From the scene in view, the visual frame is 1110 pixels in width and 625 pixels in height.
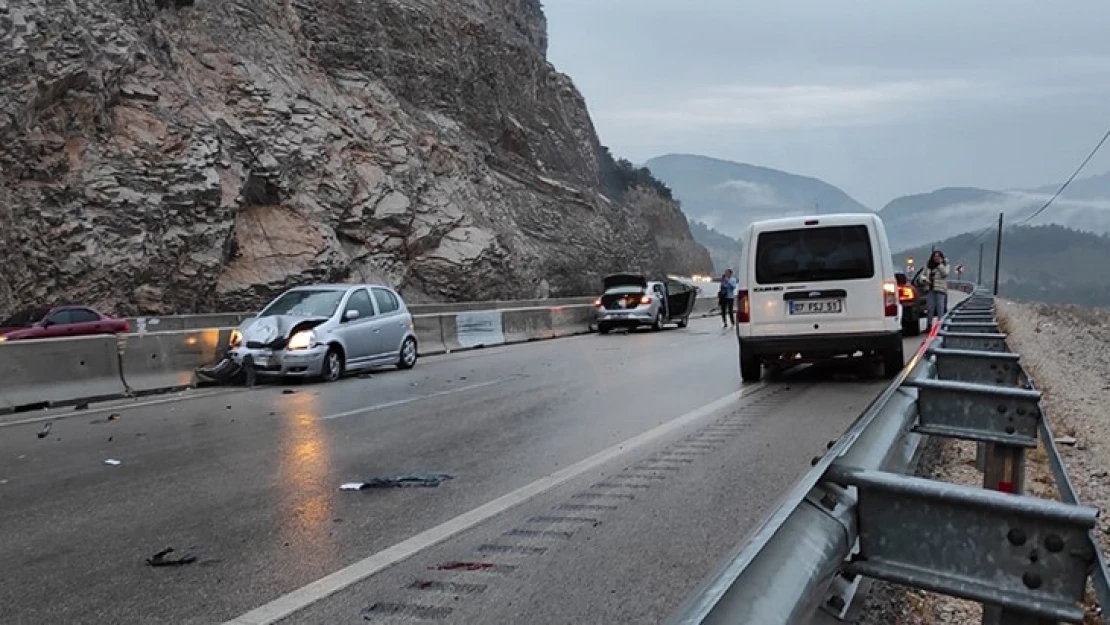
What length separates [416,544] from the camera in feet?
16.5

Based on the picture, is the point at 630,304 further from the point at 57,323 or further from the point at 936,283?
the point at 57,323

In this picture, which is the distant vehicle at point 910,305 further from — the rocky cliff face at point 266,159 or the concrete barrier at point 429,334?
the rocky cliff face at point 266,159

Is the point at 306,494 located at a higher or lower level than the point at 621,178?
lower

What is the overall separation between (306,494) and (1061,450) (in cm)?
665

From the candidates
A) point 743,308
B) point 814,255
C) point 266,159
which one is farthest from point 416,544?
point 266,159

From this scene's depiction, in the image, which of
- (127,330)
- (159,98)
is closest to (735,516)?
(127,330)

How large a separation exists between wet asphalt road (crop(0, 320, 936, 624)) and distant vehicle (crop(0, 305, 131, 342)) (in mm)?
8651

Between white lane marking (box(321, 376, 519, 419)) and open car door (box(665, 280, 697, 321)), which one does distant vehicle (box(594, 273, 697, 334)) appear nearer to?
open car door (box(665, 280, 697, 321))

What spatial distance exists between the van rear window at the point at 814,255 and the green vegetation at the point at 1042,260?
380 feet

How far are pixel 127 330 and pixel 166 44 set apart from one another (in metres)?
12.8

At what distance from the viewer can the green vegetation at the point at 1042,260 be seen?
124 metres

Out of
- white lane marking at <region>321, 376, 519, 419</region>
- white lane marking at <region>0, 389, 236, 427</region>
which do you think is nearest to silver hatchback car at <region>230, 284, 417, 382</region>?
white lane marking at <region>0, 389, 236, 427</region>

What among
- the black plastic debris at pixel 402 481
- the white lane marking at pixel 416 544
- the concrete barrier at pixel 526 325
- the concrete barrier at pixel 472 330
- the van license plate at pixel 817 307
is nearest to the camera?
the white lane marking at pixel 416 544

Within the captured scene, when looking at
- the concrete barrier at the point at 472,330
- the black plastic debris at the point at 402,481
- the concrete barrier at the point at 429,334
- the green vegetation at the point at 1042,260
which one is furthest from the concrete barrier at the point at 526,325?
the green vegetation at the point at 1042,260
